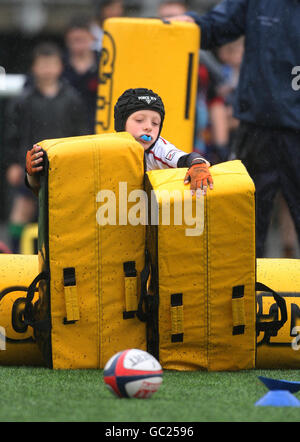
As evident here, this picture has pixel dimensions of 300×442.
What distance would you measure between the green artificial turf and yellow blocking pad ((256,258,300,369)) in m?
0.25

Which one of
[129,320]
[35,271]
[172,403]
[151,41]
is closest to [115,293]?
[129,320]

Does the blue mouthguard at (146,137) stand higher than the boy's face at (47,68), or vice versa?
the boy's face at (47,68)

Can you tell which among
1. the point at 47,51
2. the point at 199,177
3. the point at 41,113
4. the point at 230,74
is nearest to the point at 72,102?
the point at 41,113

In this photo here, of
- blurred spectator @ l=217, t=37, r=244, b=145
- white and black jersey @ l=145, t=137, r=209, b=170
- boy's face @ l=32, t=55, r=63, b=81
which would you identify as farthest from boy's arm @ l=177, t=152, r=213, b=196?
blurred spectator @ l=217, t=37, r=244, b=145

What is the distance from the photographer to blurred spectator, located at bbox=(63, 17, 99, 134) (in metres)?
8.40

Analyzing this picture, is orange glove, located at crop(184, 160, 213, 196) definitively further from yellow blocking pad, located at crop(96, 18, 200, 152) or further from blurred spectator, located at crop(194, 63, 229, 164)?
blurred spectator, located at crop(194, 63, 229, 164)

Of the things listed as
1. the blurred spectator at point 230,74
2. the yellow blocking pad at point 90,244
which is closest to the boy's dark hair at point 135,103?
the yellow blocking pad at point 90,244

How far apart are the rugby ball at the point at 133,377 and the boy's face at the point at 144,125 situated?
1340 millimetres

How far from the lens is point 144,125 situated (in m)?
4.73

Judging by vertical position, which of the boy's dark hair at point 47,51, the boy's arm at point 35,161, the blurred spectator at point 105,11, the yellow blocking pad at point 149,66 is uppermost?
the blurred spectator at point 105,11

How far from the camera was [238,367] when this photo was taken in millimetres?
4352

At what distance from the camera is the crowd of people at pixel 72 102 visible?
8.12 metres

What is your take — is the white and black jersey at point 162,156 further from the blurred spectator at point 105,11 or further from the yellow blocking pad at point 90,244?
the blurred spectator at point 105,11

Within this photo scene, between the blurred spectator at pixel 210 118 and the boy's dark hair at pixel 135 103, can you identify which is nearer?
the boy's dark hair at pixel 135 103
